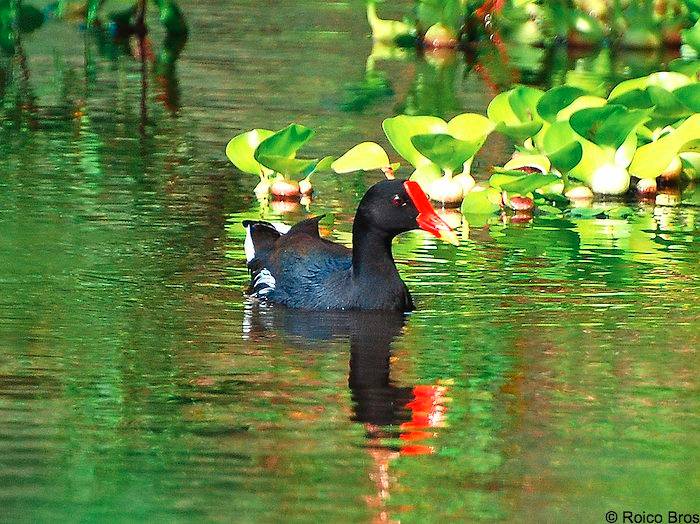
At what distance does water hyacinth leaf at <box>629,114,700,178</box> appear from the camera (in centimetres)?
1188

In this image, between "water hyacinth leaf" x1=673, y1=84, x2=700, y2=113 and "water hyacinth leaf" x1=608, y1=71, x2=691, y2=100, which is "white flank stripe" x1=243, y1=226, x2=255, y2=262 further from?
"water hyacinth leaf" x1=673, y1=84, x2=700, y2=113

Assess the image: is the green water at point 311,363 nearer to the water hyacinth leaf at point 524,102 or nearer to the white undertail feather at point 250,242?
the white undertail feather at point 250,242

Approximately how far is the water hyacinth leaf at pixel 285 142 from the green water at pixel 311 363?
382 mm

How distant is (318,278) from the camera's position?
29.3ft

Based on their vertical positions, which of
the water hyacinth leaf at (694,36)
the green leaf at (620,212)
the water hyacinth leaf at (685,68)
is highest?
the water hyacinth leaf at (694,36)

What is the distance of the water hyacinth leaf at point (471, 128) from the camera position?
36.6ft

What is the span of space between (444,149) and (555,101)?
111cm

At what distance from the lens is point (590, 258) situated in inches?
393

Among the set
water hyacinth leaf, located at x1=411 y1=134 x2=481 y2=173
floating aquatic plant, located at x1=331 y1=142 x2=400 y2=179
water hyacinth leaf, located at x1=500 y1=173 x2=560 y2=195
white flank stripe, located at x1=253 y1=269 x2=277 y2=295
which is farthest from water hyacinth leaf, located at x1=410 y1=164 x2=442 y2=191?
white flank stripe, located at x1=253 y1=269 x2=277 y2=295

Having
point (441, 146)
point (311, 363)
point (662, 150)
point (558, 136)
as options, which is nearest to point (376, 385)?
point (311, 363)

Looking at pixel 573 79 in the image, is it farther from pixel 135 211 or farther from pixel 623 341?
pixel 623 341

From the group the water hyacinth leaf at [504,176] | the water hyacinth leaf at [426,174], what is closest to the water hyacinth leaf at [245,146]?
the water hyacinth leaf at [426,174]

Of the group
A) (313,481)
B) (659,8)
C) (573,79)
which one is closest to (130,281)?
(313,481)

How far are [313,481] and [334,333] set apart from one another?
95.9 inches
